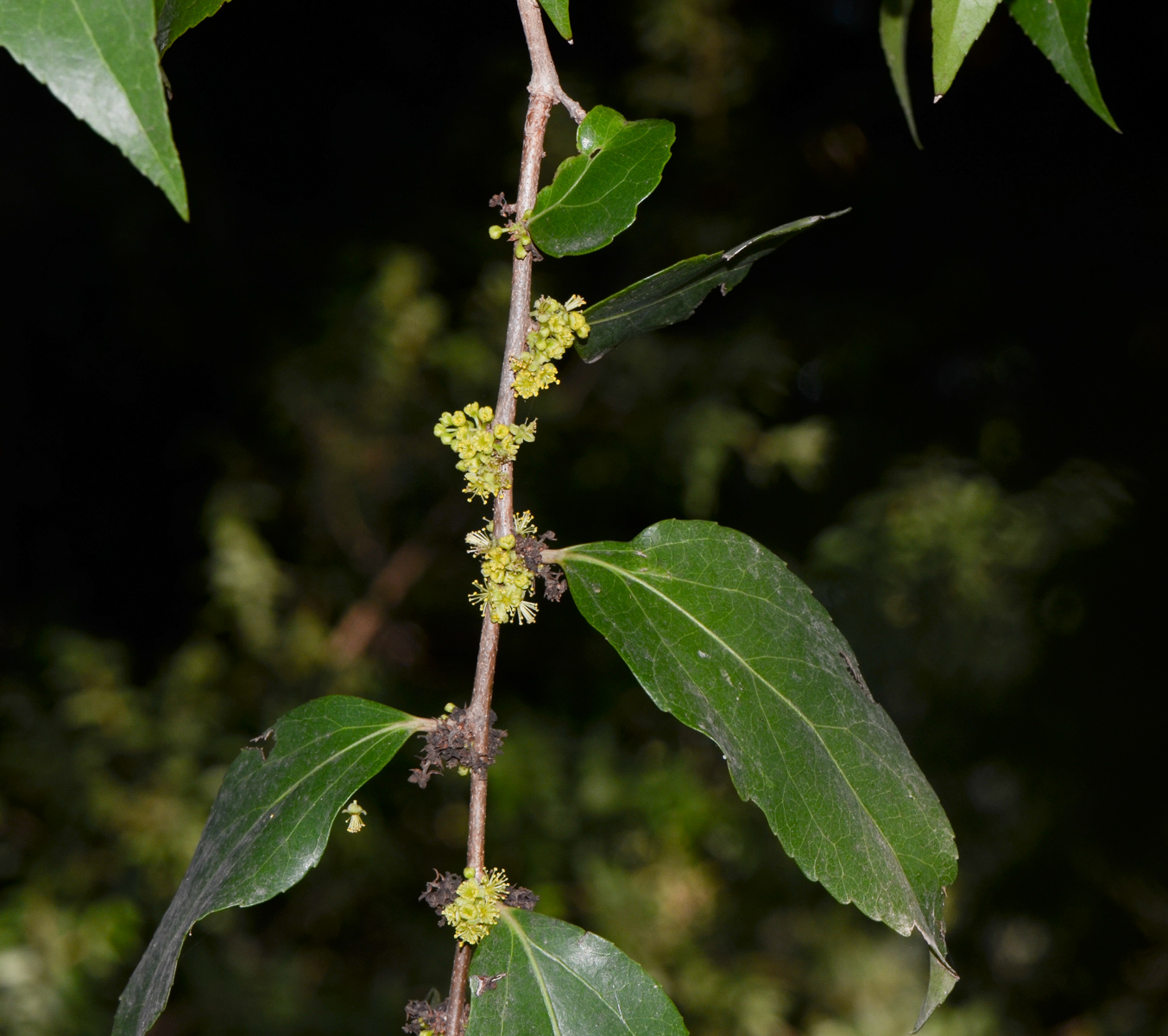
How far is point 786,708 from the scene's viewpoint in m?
0.69

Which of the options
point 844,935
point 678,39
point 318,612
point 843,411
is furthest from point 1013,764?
point 678,39

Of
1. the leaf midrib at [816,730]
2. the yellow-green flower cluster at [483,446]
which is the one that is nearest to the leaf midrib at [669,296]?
the yellow-green flower cluster at [483,446]

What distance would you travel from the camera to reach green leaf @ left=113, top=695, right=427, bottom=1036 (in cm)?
68

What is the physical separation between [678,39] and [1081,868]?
241 centimetres

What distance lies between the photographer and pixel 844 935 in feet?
9.01

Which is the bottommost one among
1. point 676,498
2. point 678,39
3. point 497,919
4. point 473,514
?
point 497,919

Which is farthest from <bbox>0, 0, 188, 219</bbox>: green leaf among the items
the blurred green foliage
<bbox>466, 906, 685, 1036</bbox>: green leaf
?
the blurred green foliage

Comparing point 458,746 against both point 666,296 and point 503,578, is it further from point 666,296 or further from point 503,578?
point 666,296

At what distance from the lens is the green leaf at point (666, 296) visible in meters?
0.69

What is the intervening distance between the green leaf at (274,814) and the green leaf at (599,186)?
0.36 metres

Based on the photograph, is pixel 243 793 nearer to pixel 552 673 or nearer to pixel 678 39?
pixel 552 673

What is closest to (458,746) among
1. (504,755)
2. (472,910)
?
(472,910)

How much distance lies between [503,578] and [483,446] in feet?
0.30

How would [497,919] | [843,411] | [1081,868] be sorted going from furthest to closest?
[843,411]
[1081,868]
[497,919]
